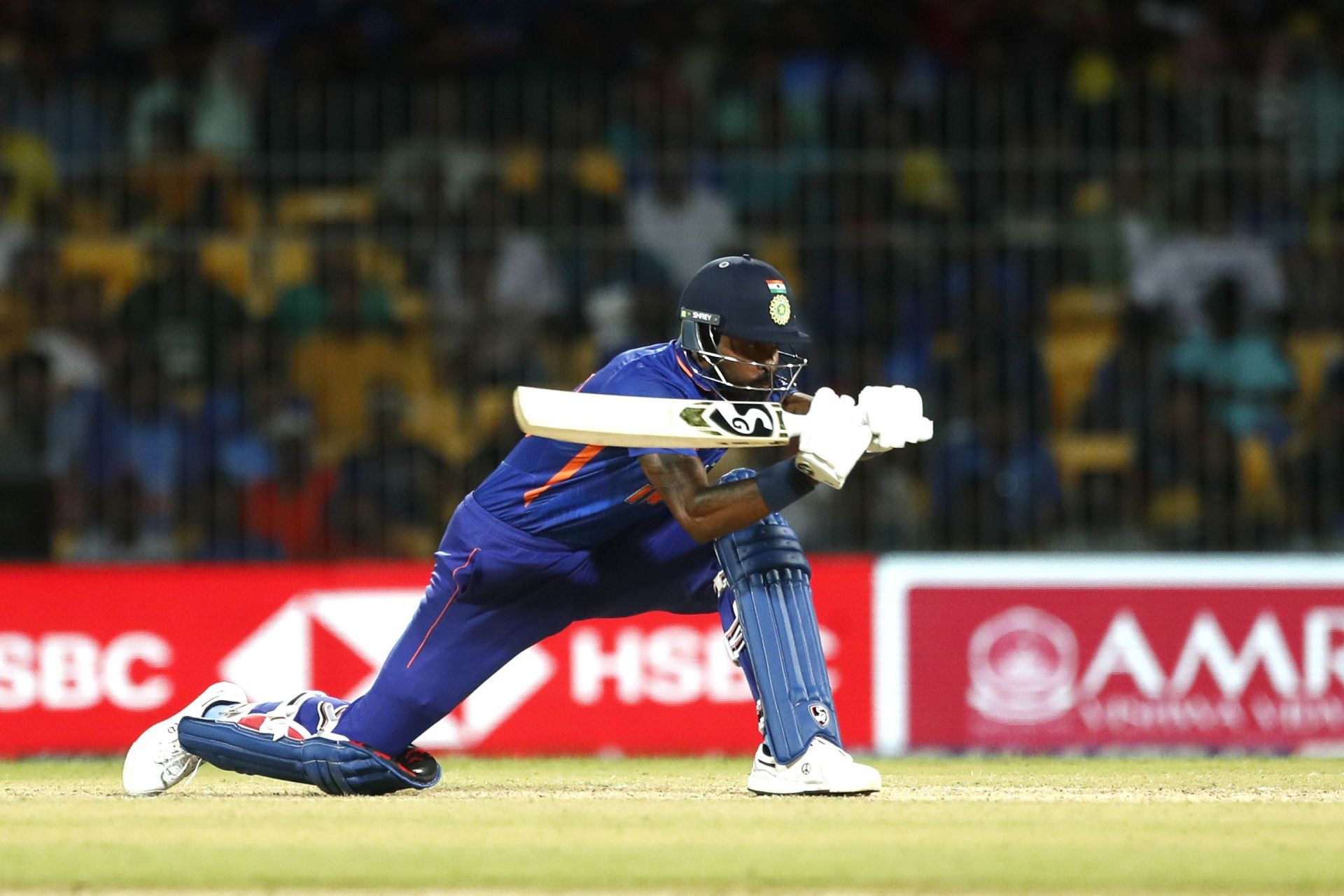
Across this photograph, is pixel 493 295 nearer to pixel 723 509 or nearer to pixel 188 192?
pixel 188 192

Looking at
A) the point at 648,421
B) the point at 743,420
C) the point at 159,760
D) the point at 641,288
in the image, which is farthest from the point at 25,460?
the point at 743,420

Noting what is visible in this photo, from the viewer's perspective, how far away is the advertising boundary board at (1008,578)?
354 inches

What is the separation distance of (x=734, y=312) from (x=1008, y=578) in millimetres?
3307

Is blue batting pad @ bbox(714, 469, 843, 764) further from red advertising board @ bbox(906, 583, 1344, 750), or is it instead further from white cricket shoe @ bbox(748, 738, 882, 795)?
red advertising board @ bbox(906, 583, 1344, 750)

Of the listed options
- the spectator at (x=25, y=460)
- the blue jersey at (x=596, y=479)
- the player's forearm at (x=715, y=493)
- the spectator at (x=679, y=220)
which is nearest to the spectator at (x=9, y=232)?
the spectator at (x=25, y=460)

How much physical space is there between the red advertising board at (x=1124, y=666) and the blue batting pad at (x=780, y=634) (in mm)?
2988

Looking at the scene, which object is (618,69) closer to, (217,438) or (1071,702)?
(217,438)

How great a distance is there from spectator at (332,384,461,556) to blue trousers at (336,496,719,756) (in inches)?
141

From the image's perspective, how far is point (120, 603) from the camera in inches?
355

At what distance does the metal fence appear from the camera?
10.0 meters

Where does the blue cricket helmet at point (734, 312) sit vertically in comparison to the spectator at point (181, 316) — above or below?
below

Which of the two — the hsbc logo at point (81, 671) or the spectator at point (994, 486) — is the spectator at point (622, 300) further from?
the hsbc logo at point (81, 671)

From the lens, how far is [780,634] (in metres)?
5.98

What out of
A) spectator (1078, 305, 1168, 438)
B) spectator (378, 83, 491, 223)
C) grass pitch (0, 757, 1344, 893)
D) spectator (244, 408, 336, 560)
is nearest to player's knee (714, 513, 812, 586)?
grass pitch (0, 757, 1344, 893)
